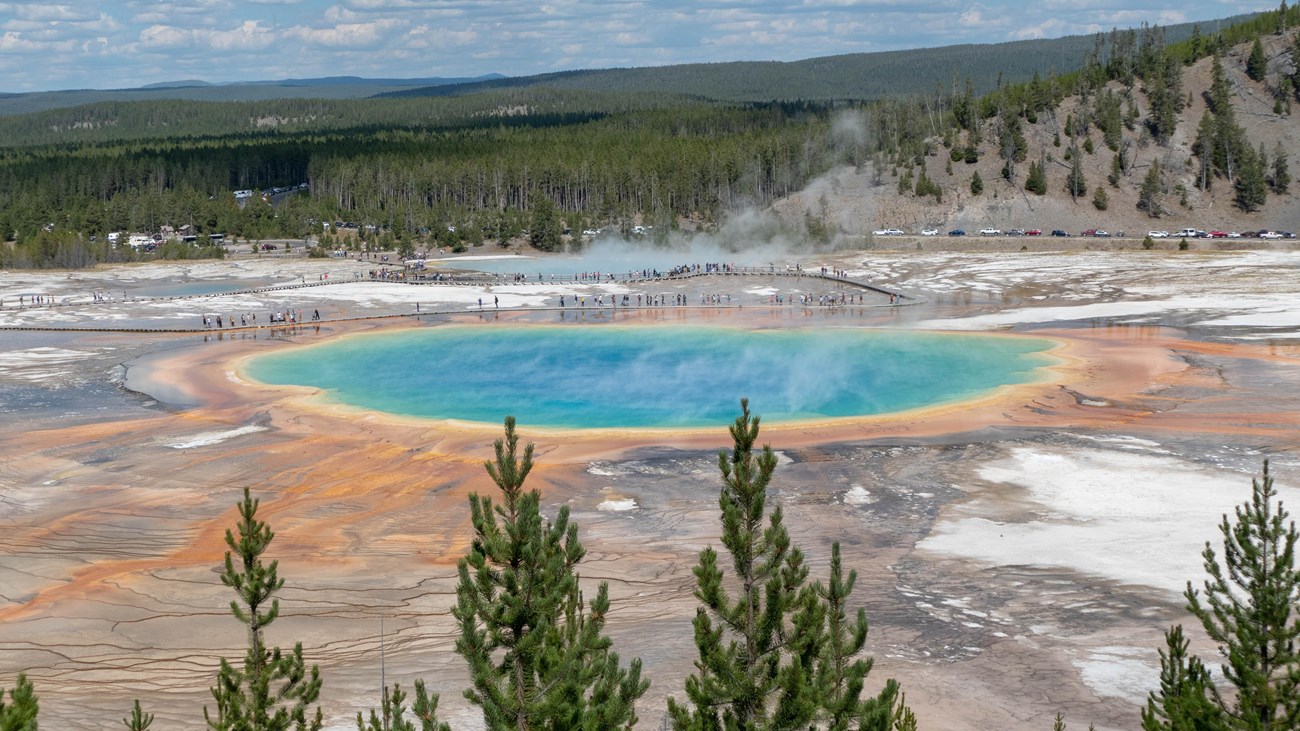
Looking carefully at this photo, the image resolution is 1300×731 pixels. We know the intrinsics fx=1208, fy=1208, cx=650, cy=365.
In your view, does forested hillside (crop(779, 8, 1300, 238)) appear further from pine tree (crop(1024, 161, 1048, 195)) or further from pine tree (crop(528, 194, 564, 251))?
pine tree (crop(528, 194, 564, 251))

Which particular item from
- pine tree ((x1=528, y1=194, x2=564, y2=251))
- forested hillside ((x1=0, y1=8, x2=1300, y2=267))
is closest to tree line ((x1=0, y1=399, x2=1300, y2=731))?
forested hillside ((x1=0, y1=8, x2=1300, y2=267))

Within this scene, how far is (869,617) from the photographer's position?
20328 millimetres

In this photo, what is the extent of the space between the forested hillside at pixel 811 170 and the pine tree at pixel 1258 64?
0.57 feet

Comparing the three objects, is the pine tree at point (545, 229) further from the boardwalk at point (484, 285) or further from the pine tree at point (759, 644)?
the pine tree at point (759, 644)

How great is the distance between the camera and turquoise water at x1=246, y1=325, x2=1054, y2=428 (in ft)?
127

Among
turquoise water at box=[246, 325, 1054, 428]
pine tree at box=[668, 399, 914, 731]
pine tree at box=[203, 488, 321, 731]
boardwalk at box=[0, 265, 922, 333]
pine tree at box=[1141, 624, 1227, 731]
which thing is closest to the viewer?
pine tree at box=[1141, 624, 1227, 731]

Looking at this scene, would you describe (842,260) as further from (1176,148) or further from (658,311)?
(1176,148)

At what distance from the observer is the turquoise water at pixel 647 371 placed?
127ft

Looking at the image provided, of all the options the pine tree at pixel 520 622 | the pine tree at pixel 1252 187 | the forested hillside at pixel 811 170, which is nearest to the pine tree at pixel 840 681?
the pine tree at pixel 520 622

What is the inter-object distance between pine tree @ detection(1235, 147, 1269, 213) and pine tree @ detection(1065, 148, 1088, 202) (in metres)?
11.4

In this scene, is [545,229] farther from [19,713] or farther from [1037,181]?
[19,713]

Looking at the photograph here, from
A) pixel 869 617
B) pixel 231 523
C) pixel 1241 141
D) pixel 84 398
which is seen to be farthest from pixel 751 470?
pixel 1241 141

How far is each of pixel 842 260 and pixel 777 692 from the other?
241 ft

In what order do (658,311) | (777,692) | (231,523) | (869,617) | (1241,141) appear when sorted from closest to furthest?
(777,692) → (869,617) → (231,523) → (658,311) → (1241,141)
